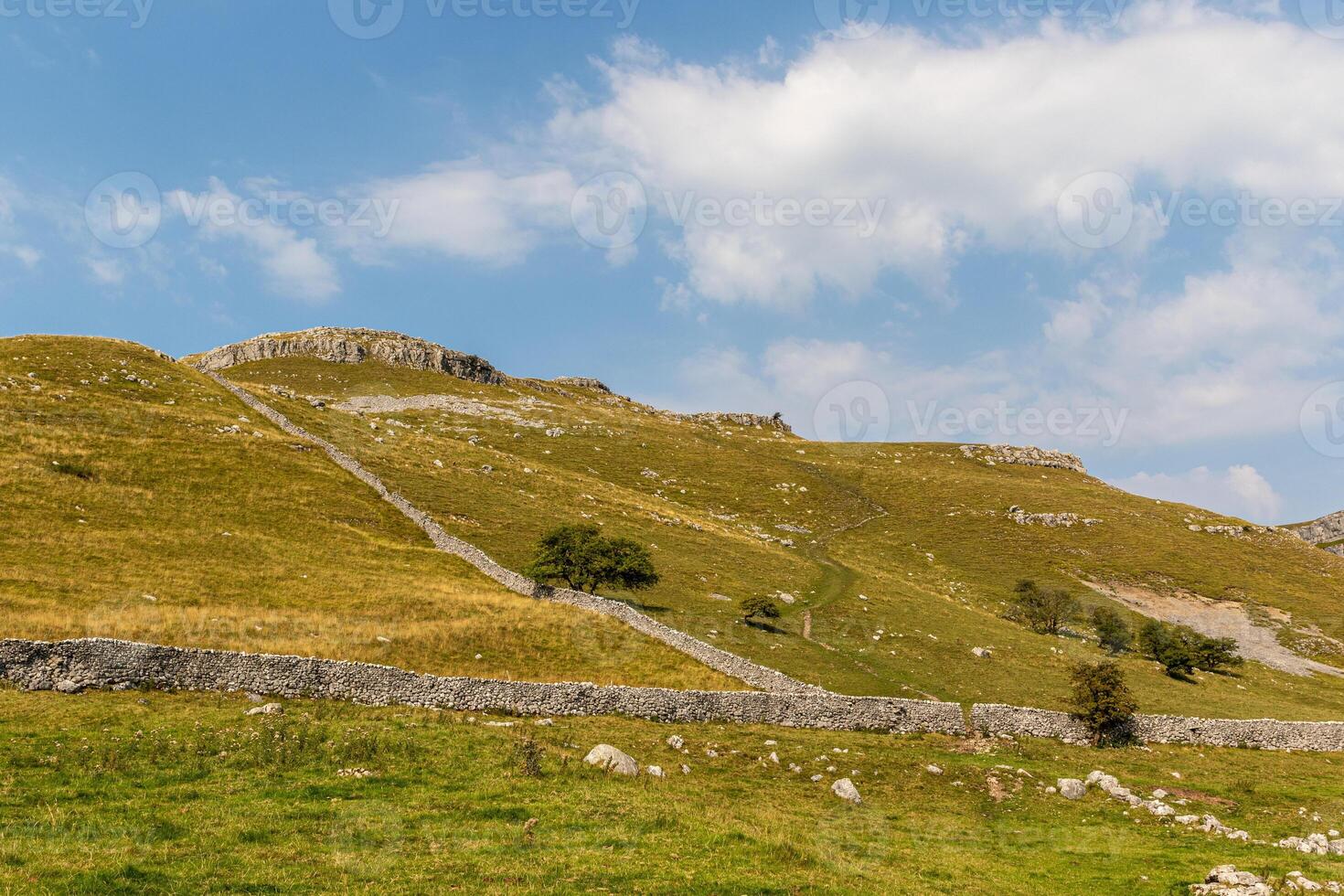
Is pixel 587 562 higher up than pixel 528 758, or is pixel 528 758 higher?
pixel 587 562

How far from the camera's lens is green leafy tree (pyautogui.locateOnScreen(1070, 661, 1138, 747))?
38.1 meters

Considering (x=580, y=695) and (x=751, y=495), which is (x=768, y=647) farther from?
(x=751, y=495)

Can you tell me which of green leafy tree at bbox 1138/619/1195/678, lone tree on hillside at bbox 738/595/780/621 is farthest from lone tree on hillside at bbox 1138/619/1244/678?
lone tree on hillside at bbox 738/595/780/621

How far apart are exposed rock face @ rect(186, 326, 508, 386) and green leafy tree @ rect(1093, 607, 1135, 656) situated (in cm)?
13388

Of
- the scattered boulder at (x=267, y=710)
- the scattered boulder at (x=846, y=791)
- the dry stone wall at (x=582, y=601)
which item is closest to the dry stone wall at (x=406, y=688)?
the scattered boulder at (x=267, y=710)

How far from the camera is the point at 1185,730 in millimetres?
40938

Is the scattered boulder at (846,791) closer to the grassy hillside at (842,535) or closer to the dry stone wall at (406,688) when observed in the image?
the dry stone wall at (406,688)

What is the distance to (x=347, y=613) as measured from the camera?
38281 mm

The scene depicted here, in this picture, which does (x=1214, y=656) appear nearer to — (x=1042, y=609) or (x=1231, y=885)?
(x=1042, y=609)

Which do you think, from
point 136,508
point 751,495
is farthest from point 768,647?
point 751,495

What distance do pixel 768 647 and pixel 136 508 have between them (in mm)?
43946

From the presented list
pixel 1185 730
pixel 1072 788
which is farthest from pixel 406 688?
pixel 1185 730

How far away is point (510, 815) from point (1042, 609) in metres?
68.3

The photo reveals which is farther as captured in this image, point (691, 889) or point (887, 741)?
point (887, 741)
